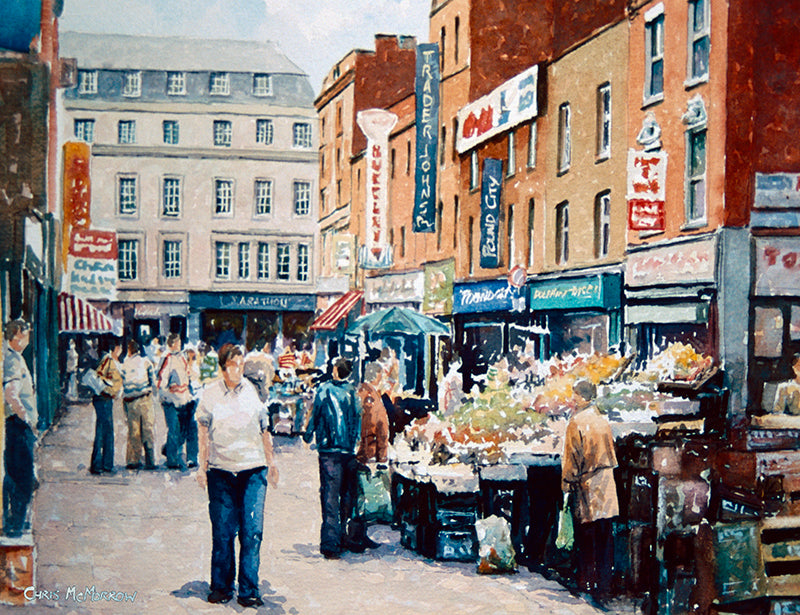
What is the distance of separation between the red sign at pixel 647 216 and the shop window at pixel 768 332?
218 centimetres

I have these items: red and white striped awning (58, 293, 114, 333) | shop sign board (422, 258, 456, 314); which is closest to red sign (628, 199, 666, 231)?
shop sign board (422, 258, 456, 314)

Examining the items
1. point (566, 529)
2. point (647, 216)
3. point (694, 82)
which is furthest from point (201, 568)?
point (694, 82)

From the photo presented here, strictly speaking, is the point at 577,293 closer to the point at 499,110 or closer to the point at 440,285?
the point at 499,110

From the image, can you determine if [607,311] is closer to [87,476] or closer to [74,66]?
[87,476]

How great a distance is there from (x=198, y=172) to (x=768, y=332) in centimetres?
691

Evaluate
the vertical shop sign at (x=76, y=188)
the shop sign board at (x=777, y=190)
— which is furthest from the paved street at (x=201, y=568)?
the shop sign board at (x=777, y=190)

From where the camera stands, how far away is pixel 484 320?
19.0 metres

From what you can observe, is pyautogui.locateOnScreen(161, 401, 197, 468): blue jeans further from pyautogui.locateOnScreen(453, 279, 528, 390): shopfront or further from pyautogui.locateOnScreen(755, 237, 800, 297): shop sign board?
pyautogui.locateOnScreen(755, 237, 800, 297): shop sign board

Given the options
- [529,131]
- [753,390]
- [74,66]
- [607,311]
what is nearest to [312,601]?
[74,66]

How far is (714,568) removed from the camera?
19.5ft

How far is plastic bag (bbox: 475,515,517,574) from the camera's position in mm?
7547

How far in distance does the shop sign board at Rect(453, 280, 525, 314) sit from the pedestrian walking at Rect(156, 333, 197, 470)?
7.04 meters

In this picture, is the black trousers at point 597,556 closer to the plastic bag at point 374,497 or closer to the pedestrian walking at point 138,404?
the plastic bag at point 374,497

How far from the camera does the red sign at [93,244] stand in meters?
10.5
